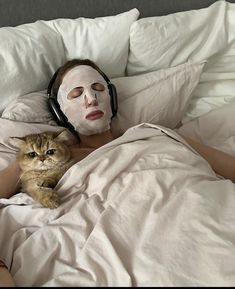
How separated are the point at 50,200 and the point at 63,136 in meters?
0.28

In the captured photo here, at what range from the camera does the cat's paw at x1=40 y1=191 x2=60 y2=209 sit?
3.91 ft

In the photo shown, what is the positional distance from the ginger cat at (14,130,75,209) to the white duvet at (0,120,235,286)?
57 millimetres

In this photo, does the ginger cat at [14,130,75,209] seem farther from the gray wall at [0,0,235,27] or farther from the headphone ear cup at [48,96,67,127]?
the gray wall at [0,0,235,27]

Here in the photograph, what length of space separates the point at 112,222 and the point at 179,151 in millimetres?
315

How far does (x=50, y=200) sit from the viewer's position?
1.19 metres

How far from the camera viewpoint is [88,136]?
1.49 metres

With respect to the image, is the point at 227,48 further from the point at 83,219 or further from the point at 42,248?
the point at 42,248

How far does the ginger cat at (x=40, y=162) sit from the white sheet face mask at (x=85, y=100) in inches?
5.0

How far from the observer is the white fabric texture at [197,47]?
1672 mm

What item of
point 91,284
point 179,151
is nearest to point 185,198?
point 179,151

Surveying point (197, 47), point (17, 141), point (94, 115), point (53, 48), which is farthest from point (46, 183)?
point (197, 47)

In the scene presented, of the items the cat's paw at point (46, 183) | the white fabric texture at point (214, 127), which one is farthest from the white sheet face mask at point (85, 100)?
the white fabric texture at point (214, 127)

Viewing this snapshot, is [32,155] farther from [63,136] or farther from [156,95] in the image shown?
[156,95]

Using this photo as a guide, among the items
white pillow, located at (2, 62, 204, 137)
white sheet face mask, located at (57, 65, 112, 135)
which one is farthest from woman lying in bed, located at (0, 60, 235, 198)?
white pillow, located at (2, 62, 204, 137)
